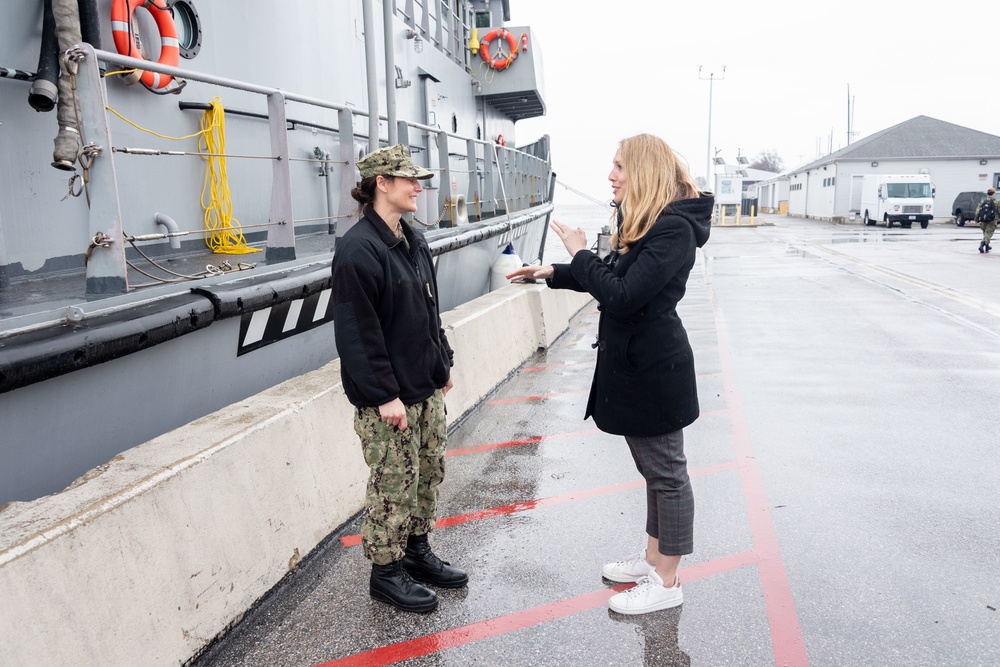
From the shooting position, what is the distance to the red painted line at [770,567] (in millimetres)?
2842

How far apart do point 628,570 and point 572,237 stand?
58.6 inches

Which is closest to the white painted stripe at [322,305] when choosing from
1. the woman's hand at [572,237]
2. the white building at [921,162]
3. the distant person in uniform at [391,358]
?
the distant person in uniform at [391,358]

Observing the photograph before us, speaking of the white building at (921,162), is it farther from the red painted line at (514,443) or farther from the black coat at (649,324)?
the black coat at (649,324)

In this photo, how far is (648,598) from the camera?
3117 millimetres

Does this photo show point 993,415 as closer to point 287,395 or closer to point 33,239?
point 287,395

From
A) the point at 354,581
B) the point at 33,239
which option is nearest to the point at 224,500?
the point at 354,581

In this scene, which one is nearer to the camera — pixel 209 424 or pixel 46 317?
pixel 46 317

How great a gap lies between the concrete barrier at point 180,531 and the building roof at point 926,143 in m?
48.3

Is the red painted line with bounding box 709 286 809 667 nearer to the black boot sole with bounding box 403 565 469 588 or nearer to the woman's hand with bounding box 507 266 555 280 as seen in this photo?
the black boot sole with bounding box 403 565 469 588

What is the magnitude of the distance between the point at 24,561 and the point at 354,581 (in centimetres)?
154

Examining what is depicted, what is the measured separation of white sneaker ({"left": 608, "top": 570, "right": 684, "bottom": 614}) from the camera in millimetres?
3102

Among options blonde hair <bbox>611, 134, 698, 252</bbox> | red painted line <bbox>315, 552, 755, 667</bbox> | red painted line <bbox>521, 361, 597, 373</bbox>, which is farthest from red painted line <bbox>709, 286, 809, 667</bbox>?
red painted line <bbox>521, 361, 597, 373</bbox>

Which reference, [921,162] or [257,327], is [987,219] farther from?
[921,162]

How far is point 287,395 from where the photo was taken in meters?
3.82
